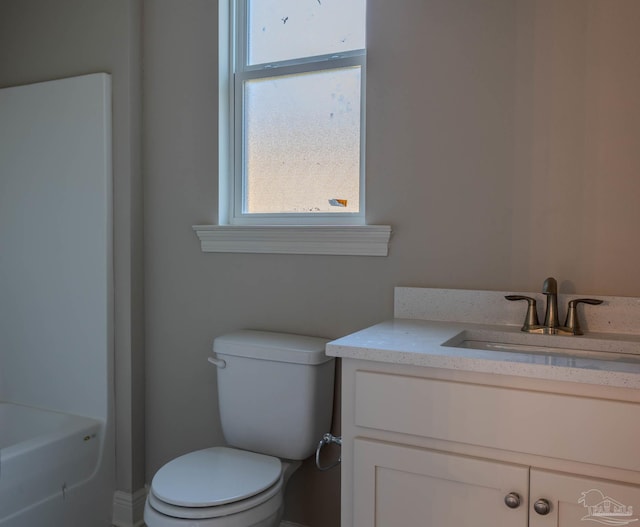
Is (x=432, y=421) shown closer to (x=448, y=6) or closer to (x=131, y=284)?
(x=448, y=6)

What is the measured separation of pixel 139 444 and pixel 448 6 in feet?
6.48

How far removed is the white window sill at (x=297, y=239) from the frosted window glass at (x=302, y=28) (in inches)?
25.1

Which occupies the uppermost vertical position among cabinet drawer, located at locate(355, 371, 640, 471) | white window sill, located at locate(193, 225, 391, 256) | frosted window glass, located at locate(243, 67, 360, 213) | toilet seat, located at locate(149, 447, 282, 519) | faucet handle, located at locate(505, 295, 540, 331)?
frosted window glass, located at locate(243, 67, 360, 213)

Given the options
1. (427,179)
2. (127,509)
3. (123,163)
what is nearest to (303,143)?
(427,179)

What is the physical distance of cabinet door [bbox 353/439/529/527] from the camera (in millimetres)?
1242

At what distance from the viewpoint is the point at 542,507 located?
1.20 m

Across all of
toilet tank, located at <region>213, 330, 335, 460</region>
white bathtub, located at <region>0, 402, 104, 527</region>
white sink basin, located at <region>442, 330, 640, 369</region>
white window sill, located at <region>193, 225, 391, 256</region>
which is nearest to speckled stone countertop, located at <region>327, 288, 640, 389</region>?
white sink basin, located at <region>442, 330, 640, 369</region>

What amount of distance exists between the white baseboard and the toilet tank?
62 cm

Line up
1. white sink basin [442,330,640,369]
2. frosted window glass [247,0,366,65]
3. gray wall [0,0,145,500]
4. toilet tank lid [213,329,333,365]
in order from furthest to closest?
gray wall [0,0,145,500], frosted window glass [247,0,366,65], toilet tank lid [213,329,333,365], white sink basin [442,330,640,369]

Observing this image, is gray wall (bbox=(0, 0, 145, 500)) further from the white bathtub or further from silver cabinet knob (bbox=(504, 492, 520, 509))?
silver cabinet knob (bbox=(504, 492, 520, 509))

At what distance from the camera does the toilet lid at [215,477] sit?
63.0 inches

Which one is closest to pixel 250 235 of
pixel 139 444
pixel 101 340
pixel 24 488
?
pixel 101 340

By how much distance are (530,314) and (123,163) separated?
159 cm

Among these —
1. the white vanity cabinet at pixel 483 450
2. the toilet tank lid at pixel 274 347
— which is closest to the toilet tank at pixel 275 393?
the toilet tank lid at pixel 274 347
